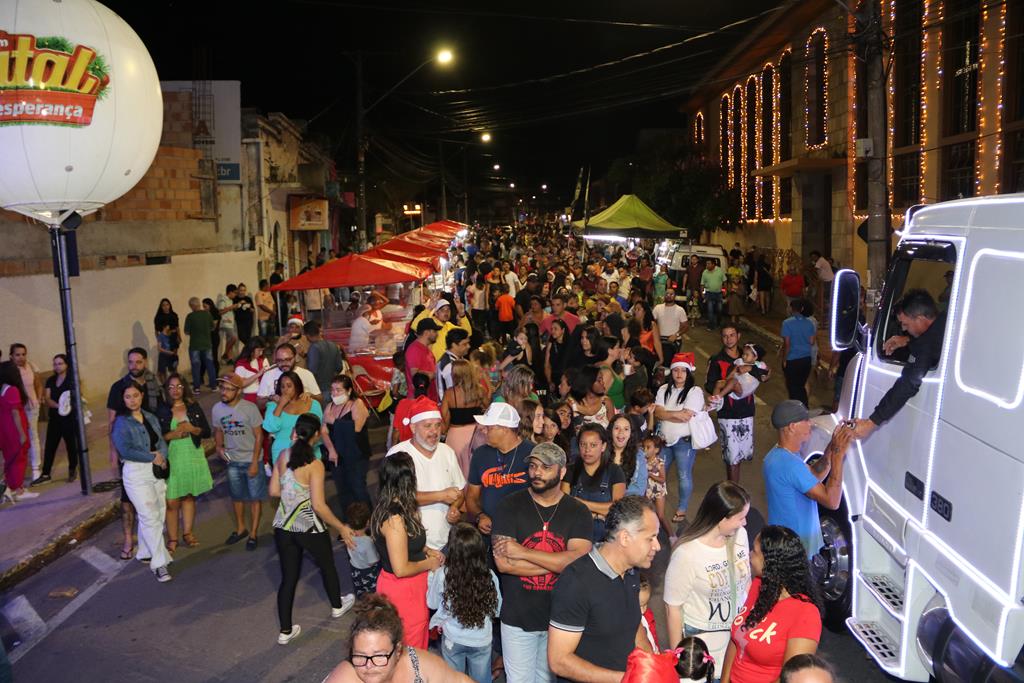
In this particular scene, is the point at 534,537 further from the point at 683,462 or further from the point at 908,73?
the point at 908,73

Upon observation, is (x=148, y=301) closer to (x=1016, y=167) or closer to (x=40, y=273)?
(x=40, y=273)

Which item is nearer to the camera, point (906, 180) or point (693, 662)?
point (693, 662)

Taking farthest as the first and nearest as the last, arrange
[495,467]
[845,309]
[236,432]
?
[236,432] → [845,309] → [495,467]

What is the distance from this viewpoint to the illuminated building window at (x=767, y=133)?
34312 mm

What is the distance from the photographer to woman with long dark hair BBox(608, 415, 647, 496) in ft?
22.5

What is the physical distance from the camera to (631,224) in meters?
25.5

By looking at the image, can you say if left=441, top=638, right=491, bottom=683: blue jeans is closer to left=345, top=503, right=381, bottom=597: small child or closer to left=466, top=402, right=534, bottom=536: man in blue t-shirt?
left=466, top=402, right=534, bottom=536: man in blue t-shirt

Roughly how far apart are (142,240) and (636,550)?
1736cm

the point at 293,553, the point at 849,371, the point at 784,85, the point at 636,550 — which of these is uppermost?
the point at 784,85

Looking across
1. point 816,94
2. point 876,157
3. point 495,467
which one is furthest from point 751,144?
point 495,467

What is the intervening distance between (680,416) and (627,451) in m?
1.70

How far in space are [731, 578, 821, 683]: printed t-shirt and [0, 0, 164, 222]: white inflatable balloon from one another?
810 cm

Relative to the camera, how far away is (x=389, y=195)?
4744 centimetres

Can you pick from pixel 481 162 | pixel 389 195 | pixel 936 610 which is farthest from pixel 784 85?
pixel 481 162
